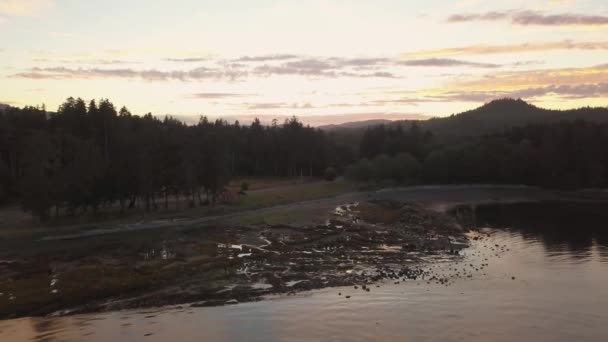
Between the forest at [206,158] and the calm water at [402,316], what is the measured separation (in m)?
45.7

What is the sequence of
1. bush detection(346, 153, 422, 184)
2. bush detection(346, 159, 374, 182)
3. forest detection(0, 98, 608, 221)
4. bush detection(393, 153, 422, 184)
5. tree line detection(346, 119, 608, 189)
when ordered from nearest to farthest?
forest detection(0, 98, 608, 221) < tree line detection(346, 119, 608, 189) < bush detection(346, 159, 374, 182) < bush detection(346, 153, 422, 184) < bush detection(393, 153, 422, 184)

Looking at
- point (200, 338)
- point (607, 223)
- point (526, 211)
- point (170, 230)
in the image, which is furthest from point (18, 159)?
point (607, 223)

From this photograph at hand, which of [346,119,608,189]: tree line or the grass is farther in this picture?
[346,119,608,189]: tree line

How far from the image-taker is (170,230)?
2630 inches

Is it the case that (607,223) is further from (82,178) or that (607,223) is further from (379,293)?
(82,178)

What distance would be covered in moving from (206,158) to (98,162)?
58.0 ft

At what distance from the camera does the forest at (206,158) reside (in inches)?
2992

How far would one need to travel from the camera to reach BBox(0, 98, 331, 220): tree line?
71875mm

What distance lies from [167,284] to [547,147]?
420 feet

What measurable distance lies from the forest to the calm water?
4566 centimetres

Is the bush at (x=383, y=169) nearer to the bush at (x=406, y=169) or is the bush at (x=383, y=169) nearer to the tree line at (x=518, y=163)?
the tree line at (x=518, y=163)

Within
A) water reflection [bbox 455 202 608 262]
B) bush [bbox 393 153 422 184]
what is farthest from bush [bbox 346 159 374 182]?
water reflection [bbox 455 202 608 262]

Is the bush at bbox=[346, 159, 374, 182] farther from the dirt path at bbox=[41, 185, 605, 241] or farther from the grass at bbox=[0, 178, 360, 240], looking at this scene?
the grass at bbox=[0, 178, 360, 240]

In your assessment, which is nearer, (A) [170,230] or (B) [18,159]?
(A) [170,230]
